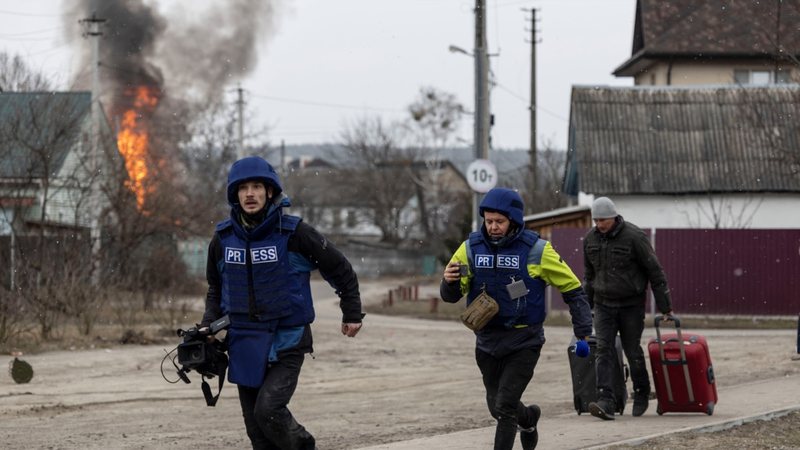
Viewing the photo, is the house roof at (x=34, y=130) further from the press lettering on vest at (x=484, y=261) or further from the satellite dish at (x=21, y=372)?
the press lettering on vest at (x=484, y=261)

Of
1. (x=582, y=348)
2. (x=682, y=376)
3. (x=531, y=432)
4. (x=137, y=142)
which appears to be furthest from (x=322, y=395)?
(x=137, y=142)

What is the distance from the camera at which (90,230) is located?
90.1ft

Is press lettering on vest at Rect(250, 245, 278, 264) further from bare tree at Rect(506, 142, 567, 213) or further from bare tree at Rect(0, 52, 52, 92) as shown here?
bare tree at Rect(506, 142, 567, 213)

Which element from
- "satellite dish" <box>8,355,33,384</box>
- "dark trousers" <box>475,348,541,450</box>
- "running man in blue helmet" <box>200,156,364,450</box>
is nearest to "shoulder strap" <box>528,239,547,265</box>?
"dark trousers" <box>475,348,541,450</box>

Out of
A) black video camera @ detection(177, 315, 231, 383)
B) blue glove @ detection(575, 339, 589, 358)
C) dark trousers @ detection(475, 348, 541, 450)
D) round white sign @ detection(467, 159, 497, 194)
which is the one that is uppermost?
round white sign @ detection(467, 159, 497, 194)

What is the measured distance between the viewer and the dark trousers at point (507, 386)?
8.10 metres

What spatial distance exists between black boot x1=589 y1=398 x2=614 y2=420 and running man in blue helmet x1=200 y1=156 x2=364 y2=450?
3.91 metres

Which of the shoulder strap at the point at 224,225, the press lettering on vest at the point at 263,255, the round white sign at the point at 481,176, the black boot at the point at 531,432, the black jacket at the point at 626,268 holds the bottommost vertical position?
the black boot at the point at 531,432

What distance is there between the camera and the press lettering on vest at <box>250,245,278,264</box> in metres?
7.19

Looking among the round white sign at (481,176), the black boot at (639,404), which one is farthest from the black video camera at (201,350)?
the round white sign at (481,176)

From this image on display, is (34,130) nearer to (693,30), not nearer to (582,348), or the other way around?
(582,348)

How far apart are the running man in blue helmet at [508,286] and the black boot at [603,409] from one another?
2445 millimetres

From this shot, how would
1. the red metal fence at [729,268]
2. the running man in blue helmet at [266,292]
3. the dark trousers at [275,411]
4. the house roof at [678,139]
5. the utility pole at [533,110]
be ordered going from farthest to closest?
1. the utility pole at [533,110]
2. the house roof at [678,139]
3. the red metal fence at [729,268]
4. the running man in blue helmet at [266,292]
5. the dark trousers at [275,411]

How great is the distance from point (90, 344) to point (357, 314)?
1394cm
